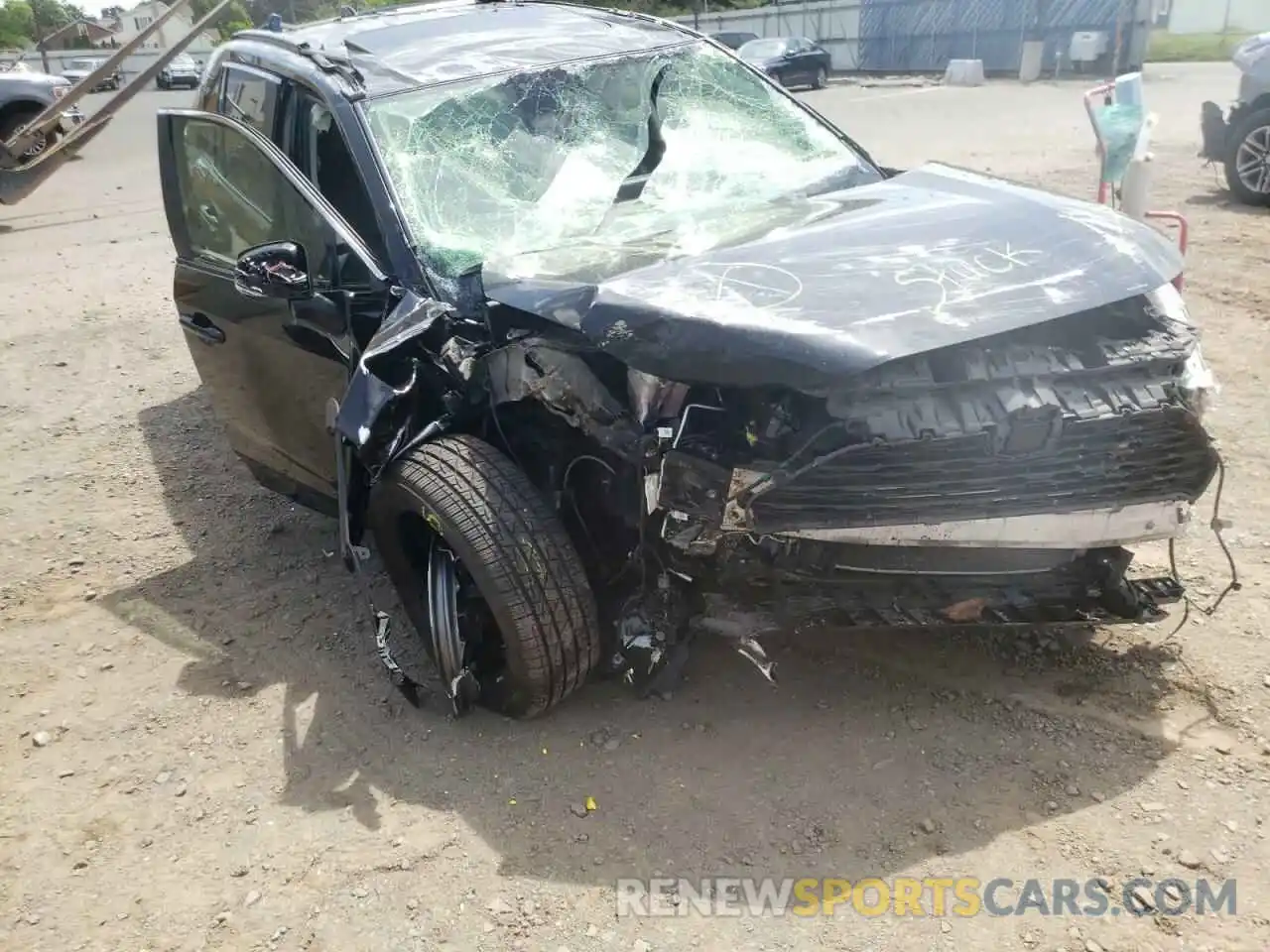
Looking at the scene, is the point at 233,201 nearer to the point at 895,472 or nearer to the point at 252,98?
the point at 252,98

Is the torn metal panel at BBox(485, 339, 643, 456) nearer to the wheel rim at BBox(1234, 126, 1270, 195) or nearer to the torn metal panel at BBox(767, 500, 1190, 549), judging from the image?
the torn metal panel at BBox(767, 500, 1190, 549)

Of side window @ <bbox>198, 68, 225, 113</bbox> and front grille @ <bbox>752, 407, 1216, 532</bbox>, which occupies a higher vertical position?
side window @ <bbox>198, 68, 225, 113</bbox>

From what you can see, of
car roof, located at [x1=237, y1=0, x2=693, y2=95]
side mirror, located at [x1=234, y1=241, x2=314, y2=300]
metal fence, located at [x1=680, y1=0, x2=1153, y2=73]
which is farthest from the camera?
metal fence, located at [x1=680, y1=0, x2=1153, y2=73]

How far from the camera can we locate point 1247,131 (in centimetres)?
854

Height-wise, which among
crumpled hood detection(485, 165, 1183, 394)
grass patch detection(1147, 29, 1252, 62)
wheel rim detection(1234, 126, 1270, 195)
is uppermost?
crumpled hood detection(485, 165, 1183, 394)

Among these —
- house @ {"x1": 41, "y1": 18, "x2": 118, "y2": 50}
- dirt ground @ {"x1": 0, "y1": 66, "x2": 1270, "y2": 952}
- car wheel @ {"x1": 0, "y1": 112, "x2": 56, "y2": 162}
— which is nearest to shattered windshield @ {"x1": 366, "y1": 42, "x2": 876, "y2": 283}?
dirt ground @ {"x1": 0, "y1": 66, "x2": 1270, "y2": 952}

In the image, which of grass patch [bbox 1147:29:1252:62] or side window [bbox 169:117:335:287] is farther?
grass patch [bbox 1147:29:1252:62]

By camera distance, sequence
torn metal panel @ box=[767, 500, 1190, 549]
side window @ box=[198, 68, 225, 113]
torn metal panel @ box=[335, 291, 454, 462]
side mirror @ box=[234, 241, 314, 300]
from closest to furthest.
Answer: torn metal panel @ box=[767, 500, 1190, 549] < torn metal panel @ box=[335, 291, 454, 462] < side mirror @ box=[234, 241, 314, 300] < side window @ box=[198, 68, 225, 113]

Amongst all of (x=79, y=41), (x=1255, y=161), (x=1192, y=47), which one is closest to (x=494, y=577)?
(x=1255, y=161)

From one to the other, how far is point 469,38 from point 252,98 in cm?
88

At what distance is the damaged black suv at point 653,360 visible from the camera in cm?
242

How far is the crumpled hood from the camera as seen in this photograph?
7.74 ft

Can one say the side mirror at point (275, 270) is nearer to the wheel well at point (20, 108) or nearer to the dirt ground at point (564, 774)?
the dirt ground at point (564, 774)

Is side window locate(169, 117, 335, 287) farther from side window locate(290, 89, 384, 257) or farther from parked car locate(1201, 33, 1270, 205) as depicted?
parked car locate(1201, 33, 1270, 205)
